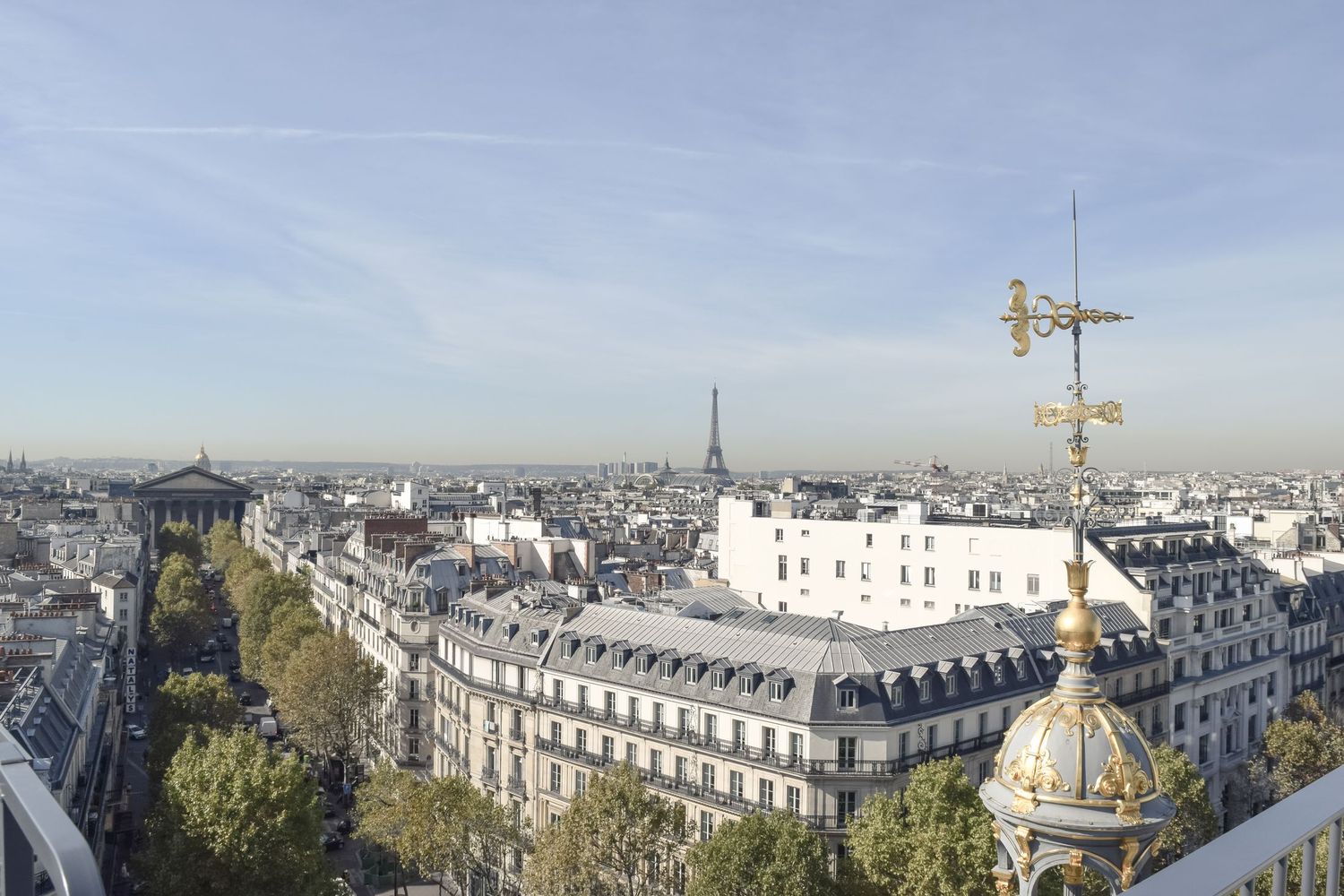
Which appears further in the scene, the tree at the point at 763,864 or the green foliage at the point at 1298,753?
the green foliage at the point at 1298,753

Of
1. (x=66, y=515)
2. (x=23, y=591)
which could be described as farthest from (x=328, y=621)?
(x=66, y=515)

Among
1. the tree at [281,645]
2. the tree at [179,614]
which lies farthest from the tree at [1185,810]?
the tree at [179,614]

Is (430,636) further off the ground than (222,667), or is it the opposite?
(430,636)

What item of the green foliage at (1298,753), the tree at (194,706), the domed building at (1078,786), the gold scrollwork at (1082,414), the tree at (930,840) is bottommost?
the green foliage at (1298,753)

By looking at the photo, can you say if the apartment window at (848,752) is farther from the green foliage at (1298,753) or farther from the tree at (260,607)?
the tree at (260,607)

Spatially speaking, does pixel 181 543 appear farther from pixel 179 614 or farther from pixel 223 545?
pixel 179 614

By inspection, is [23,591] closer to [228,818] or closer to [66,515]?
[228,818]
